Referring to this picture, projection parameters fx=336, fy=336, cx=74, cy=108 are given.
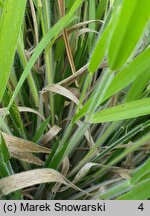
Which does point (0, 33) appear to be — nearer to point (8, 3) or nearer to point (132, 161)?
point (8, 3)

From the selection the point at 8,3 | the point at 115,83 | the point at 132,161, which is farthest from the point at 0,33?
the point at 132,161

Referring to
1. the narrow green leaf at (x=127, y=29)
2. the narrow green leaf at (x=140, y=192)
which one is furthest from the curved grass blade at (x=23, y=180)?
the narrow green leaf at (x=127, y=29)

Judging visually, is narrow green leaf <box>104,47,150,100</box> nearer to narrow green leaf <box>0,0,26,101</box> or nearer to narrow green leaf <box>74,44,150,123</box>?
narrow green leaf <box>74,44,150,123</box>

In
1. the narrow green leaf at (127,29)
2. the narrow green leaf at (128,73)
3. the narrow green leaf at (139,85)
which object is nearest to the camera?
the narrow green leaf at (127,29)

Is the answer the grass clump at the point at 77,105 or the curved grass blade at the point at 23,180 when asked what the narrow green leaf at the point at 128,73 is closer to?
the grass clump at the point at 77,105

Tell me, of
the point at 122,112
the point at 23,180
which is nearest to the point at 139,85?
the point at 122,112
